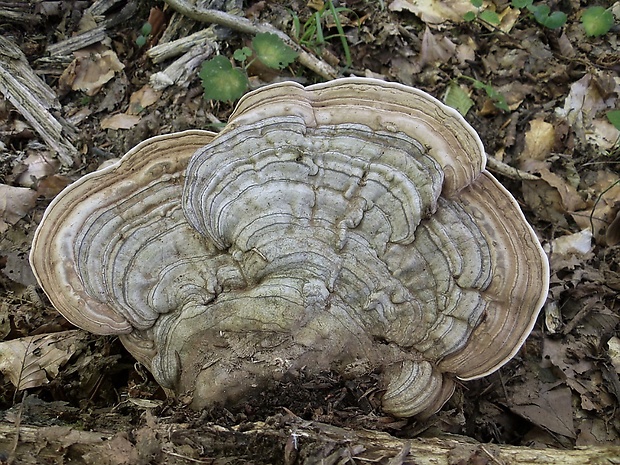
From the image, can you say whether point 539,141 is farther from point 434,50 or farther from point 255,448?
point 255,448

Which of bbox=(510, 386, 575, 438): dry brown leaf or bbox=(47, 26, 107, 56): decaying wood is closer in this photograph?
bbox=(510, 386, 575, 438): dry brown leaf

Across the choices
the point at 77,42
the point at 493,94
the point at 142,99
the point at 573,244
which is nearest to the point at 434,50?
the point at 493,94

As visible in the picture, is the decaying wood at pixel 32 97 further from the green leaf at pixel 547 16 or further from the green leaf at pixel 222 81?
the green leaf at pixel 547 16

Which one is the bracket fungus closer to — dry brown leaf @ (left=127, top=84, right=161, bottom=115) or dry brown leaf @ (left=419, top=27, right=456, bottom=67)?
dry brown leaf @ (left=127, top=84, right=161, bottom=115)

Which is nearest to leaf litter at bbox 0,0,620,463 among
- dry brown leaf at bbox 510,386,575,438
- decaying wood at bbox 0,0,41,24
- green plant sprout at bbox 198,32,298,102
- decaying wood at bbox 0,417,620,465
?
dry brown leaf at bbox 510,386,575,438

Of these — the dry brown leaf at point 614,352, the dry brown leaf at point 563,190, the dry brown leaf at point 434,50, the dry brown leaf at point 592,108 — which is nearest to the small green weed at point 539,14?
the dry brown leaf at point 434,50

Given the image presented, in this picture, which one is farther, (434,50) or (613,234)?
(434,50)

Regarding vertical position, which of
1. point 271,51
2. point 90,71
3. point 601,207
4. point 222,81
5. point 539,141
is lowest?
point 601,207
